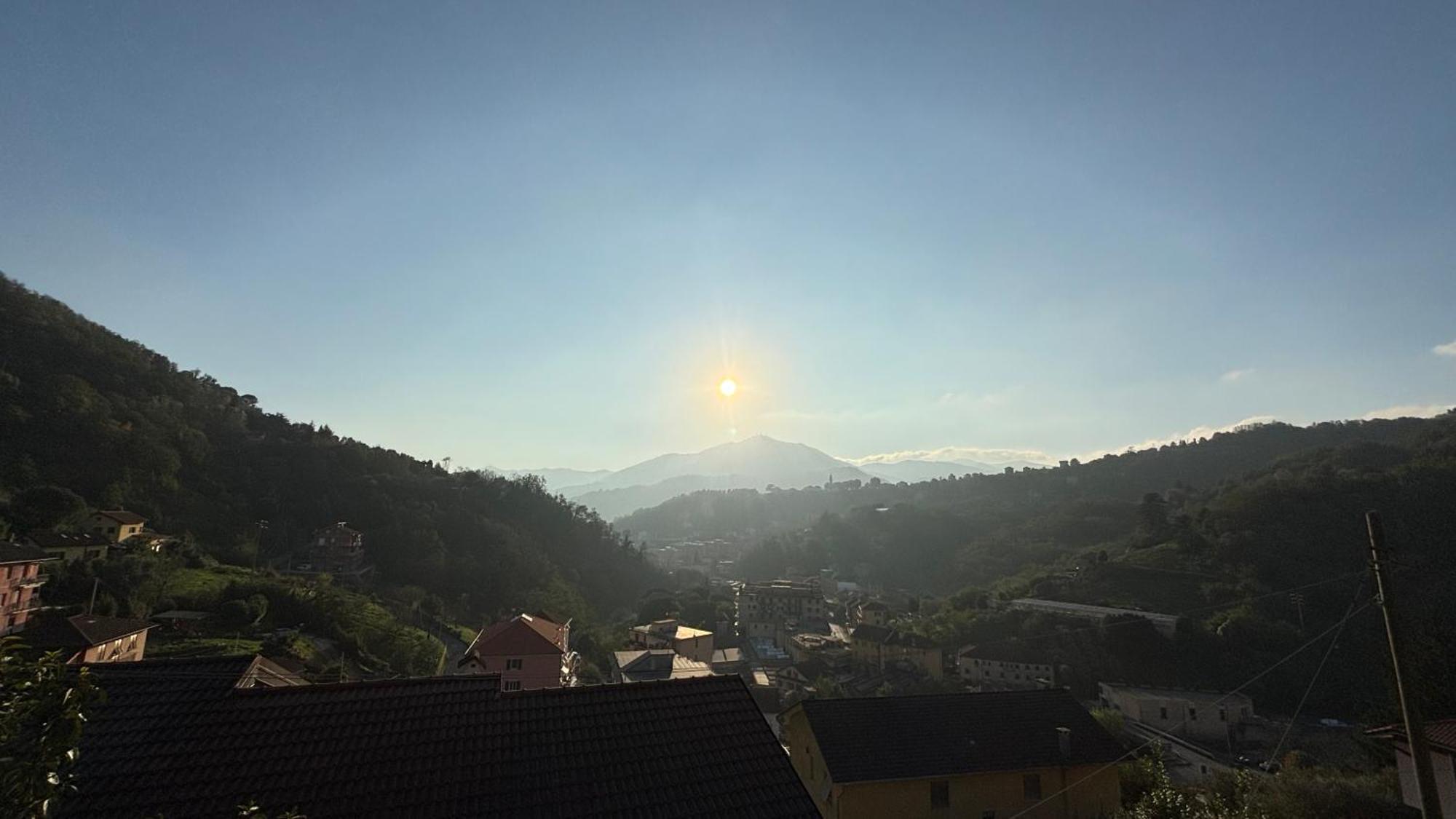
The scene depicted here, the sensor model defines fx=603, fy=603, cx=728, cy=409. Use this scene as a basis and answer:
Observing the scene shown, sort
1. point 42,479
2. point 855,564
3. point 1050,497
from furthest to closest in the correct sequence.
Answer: point 1050,497, point 855,564, point 42,479

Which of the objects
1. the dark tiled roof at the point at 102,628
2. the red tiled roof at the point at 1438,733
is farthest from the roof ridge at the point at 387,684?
the dark tiled roof at the point at 102,628

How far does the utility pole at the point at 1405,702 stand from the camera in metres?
5.61

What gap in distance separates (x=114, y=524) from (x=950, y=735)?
171 feet

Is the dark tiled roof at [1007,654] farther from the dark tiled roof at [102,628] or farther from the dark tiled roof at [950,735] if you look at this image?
the dark tiled roof at [102,628]

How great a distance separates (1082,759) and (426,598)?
5471 cm

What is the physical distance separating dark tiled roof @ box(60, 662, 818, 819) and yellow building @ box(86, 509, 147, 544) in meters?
45.9

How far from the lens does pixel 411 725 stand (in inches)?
261

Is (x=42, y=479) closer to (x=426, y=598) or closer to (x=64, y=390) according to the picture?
(x=64, y=390)

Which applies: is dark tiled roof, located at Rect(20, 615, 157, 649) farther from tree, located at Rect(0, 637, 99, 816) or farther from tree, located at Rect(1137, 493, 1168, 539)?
tree, located at Rect(1137, 493, 1168, 539)

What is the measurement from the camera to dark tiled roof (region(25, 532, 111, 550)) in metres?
34.2

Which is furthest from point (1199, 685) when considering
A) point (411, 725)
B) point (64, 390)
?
point (64, 390)

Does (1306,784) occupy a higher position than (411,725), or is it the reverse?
(411,725)

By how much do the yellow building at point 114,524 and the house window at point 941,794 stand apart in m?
49.6

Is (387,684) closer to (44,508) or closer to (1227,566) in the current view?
(44,508)
